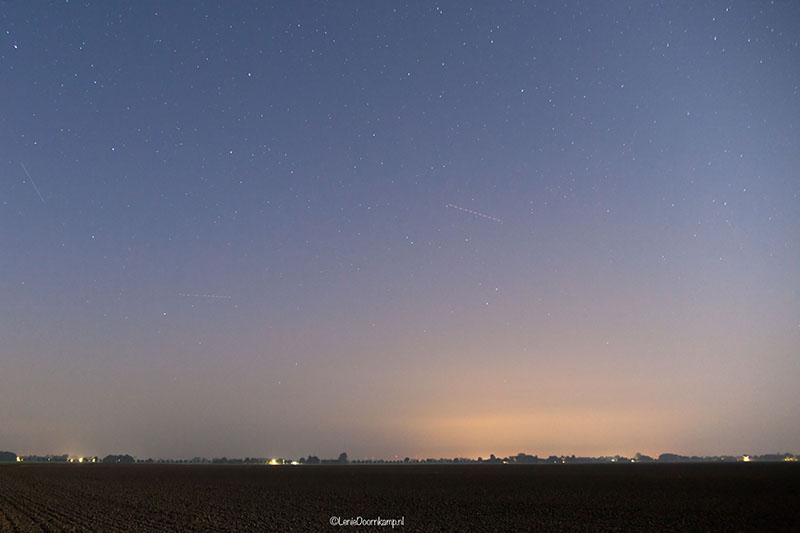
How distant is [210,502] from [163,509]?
639cm

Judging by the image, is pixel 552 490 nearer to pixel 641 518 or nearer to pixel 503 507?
pixel 503 507

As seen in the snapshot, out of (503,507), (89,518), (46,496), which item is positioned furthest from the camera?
(46,496)

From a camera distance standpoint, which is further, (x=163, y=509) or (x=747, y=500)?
(x=747, y=500)

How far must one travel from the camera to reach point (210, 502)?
1791 inches

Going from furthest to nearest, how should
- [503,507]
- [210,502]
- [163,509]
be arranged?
[210,502]
[503,507]
[163,509]

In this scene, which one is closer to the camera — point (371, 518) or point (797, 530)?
point (797, 530)

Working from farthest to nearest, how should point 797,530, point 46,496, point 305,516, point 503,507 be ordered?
1. point 46,496
2. point 503,507
3. point 305,516
4. point 797,530

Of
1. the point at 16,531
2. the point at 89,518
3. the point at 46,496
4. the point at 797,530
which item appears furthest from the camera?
the point at 46,496

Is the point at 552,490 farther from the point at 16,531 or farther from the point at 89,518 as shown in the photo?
the point at 16,531

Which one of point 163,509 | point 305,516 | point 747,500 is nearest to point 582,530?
point 305,516

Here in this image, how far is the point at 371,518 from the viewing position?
116 ft

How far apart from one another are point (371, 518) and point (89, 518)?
16.1 meters

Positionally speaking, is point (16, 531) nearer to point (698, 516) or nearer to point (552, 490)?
point (698, 516)

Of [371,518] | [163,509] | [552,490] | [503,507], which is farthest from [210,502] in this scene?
[552,490]
